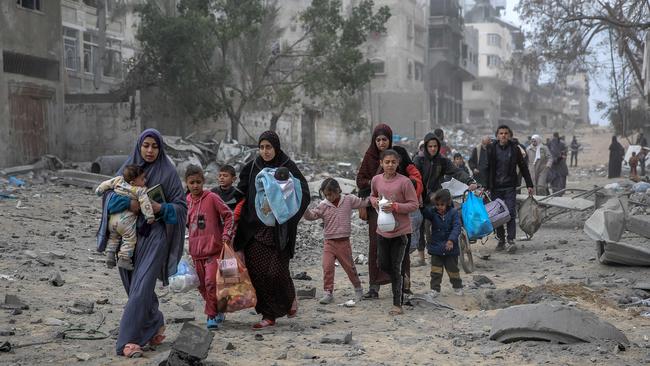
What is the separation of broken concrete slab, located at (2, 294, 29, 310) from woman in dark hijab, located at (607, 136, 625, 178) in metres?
20.5

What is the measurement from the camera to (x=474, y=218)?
8516mm

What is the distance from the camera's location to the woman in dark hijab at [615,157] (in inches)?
928

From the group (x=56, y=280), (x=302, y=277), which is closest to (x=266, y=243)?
(x=56, y=280)

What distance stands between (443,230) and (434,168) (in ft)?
4.57

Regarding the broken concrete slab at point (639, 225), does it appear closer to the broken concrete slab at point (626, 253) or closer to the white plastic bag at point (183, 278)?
the broken concrete slab at point (626, 253)

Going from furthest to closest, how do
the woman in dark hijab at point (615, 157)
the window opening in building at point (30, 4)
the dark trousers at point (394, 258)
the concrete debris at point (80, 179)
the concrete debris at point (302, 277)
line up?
the woman in dark hijab at point (615, 157) < the window opening in building at point (30, 4) < the concrete debris at point (80, 179) < the concrete debris at point (302, 277) < the dark trousers at point (394, 258)

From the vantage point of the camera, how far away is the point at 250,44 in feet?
88.6

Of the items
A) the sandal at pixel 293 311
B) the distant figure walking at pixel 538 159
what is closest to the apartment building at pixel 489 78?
the distant figure walking at pixel 538 159

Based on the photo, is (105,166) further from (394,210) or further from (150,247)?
(150,247)

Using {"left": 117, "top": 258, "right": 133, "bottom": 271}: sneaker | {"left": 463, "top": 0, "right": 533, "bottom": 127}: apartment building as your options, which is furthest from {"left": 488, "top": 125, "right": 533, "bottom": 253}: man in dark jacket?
{"left": 463, "top": 0, "right": 533, "bottom": 127}: apartment building

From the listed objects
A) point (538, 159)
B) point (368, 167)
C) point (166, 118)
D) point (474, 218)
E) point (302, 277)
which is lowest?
A: point (302, 277)

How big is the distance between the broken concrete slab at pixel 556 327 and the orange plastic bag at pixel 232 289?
1806 millimetres

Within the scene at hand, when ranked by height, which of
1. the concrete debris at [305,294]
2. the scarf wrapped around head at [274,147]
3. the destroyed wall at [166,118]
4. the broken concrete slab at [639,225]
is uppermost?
the destroyed wall at [166,118]

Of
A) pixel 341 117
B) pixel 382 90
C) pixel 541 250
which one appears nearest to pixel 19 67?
pixel 541 250
